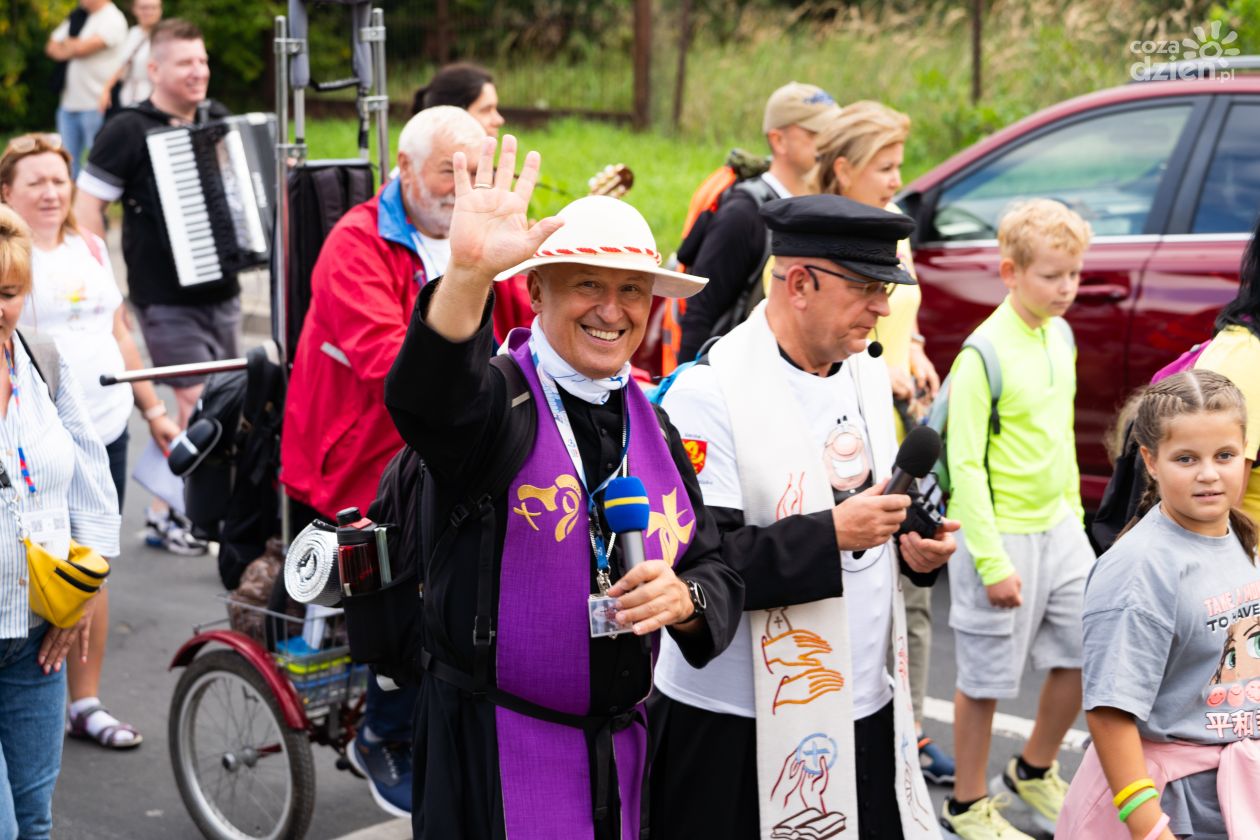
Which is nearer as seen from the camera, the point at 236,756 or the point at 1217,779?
the point at 1217,779

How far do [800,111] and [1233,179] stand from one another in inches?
81.6

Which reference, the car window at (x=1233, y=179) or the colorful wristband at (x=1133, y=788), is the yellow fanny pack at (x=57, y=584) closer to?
the colorful wristband at (x=1133, y=788)

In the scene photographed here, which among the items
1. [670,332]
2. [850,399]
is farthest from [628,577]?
[670,332]

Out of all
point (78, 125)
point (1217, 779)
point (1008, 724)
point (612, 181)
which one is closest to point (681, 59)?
point (78, 125)

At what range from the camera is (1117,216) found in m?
6.89

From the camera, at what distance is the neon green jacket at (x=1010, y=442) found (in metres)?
4.68

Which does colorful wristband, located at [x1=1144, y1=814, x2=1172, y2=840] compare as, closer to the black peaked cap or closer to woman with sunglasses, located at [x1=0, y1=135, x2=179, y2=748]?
Answer: the black peaked cap

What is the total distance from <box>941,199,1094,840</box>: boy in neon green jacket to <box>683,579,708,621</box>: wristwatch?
1.91 m

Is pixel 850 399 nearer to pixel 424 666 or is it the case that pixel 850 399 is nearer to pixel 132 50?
pixel 424 666

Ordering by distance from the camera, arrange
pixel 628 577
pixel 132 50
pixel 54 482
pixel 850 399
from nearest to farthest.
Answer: pixel 628 577 → pixel 850 399 → pixel 54 482 → pixel 132 50

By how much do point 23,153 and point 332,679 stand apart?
2.15 metres

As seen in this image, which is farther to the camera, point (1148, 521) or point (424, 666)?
point (1148, 521)

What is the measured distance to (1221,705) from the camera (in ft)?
10.6

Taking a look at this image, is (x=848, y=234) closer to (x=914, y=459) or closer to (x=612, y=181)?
(x=914, y=459)
